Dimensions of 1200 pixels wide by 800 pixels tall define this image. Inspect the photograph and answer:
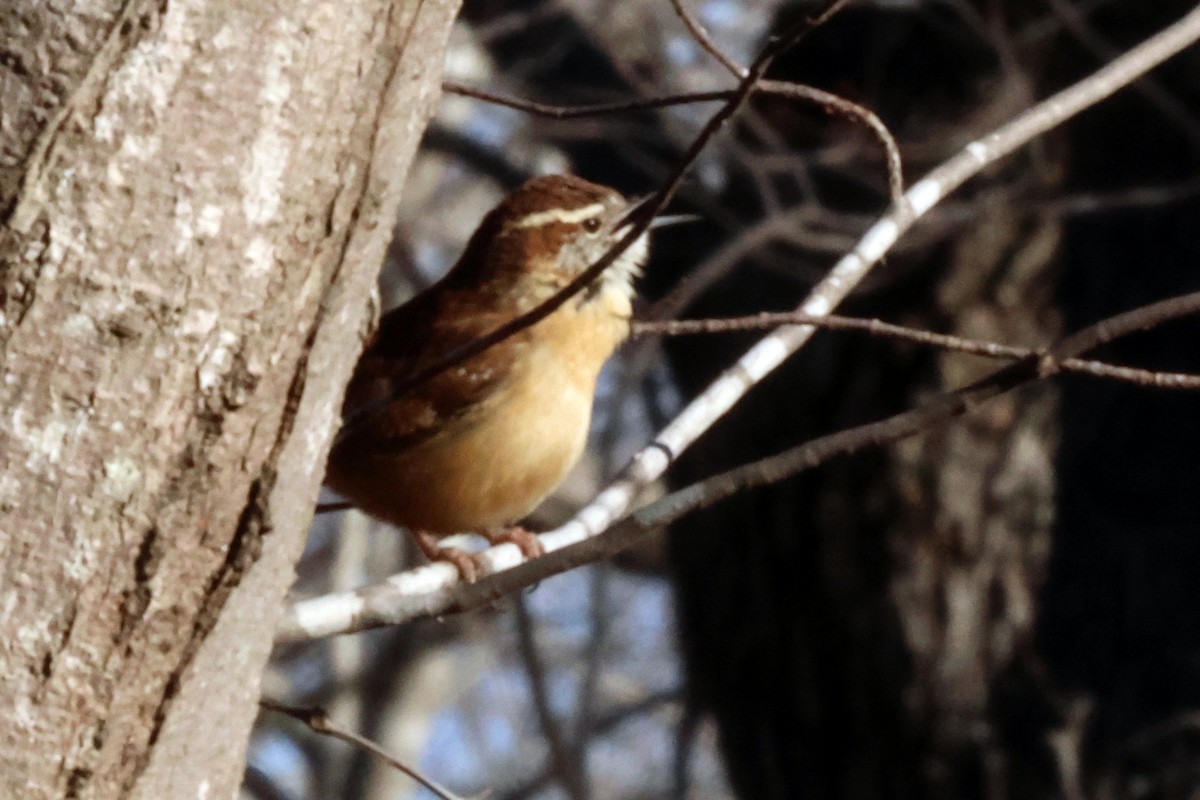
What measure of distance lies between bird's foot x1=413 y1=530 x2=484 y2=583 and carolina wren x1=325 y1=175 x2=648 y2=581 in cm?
1

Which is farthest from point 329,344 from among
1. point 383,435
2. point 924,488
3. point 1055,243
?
point 1055,243

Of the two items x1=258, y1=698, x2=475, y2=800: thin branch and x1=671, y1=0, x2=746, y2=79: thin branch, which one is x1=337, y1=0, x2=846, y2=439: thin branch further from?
x1=258, y1=698, x2=475, y2=800: thin branch

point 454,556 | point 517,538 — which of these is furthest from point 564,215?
point 454,556

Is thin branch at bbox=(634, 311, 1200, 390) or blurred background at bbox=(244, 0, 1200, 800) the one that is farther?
blurred background at bbox=(244, 0, 1200, 800)

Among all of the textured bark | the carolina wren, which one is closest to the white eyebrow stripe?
the carolina wren

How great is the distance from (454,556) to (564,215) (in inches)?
43.0

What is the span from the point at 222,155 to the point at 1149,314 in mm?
1277

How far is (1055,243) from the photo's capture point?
24.5ft

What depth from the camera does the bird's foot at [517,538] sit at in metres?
4.04

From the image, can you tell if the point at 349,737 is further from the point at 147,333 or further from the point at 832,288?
the point at 832,288

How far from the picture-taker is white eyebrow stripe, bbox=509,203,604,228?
465 centimetres

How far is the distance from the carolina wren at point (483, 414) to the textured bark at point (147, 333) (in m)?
2.32

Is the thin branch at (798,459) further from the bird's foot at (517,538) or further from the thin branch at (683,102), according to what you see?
the bird's foot at (517,538)

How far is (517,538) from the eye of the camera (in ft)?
14.0
